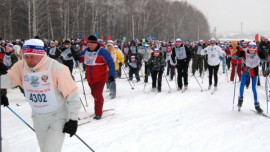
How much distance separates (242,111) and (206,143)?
2770 mm

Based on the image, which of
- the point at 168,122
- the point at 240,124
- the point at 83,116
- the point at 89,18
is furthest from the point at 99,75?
the point at 89,18

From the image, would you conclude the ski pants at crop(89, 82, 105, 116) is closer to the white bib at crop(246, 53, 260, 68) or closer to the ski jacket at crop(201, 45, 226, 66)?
the white bib at crop(246, 53, 260, 68)

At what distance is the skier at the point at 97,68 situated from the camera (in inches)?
257

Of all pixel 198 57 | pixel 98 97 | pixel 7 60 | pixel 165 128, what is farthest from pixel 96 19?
pixel 165 128

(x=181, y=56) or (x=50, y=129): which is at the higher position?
(x=181, y=56)

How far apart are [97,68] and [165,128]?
89.9 inches

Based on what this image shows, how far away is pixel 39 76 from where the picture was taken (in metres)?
2.95

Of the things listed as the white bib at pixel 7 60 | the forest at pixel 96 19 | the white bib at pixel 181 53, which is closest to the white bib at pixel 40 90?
the white bib at pixel 181 53

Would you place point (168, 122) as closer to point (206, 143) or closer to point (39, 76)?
point (206, 143)

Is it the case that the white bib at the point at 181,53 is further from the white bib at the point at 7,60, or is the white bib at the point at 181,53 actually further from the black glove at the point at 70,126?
the black glove at the point at 70,126

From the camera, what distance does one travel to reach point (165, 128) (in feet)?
19.1

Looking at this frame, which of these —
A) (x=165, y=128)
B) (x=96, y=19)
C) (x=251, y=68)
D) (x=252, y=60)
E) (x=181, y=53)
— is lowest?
(x=165, y=128)

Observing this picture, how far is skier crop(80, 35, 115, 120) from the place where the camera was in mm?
6531

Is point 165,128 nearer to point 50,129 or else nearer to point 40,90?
point 50,129
